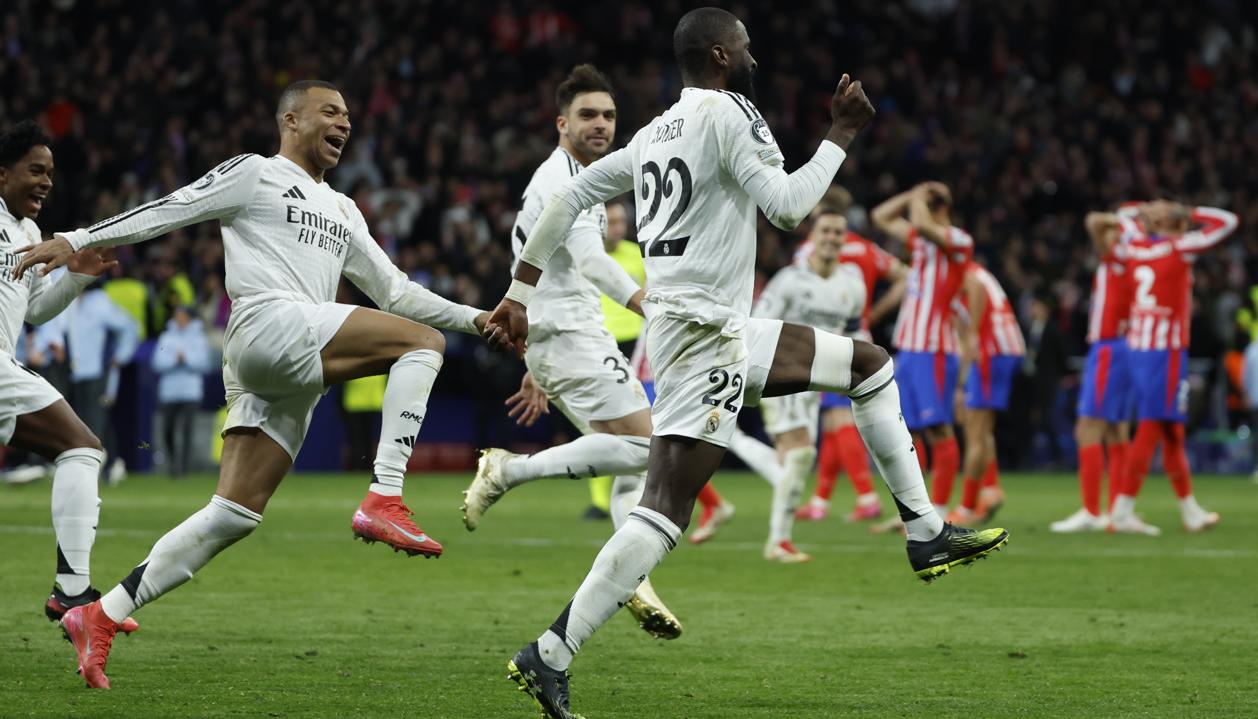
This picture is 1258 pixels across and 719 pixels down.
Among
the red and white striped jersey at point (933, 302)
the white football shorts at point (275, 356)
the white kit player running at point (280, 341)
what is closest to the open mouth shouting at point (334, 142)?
the white kit player running at point (280, 341)

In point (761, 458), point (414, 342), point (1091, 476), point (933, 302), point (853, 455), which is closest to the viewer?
point (414, 342)

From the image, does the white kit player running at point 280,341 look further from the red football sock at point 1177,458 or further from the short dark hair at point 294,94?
the red football sock at point 1177,458

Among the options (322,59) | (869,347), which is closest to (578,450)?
(869,347)

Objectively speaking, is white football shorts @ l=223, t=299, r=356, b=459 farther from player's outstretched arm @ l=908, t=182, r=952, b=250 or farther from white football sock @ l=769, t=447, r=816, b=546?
player's outstretched arm @ l=908, t=182, r=952, b=250

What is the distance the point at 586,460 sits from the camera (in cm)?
773

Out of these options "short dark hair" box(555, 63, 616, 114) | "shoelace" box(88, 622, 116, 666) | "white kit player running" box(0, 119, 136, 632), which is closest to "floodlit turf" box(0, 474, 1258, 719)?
"shoelace" box(88, 622, 116, 666)

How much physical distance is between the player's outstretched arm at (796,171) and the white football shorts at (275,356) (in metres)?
1.66

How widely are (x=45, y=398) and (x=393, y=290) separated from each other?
1.41m

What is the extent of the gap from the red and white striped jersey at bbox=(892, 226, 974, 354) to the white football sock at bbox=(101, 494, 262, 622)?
25.3 feet

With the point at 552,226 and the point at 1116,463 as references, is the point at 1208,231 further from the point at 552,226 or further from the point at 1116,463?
the point at 552,226

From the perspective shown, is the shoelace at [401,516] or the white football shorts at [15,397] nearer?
the shoelace at [401,516]

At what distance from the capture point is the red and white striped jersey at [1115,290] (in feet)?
43.2

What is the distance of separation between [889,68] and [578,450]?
72.8 feet

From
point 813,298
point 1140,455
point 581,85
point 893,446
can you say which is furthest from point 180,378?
point 893,446
